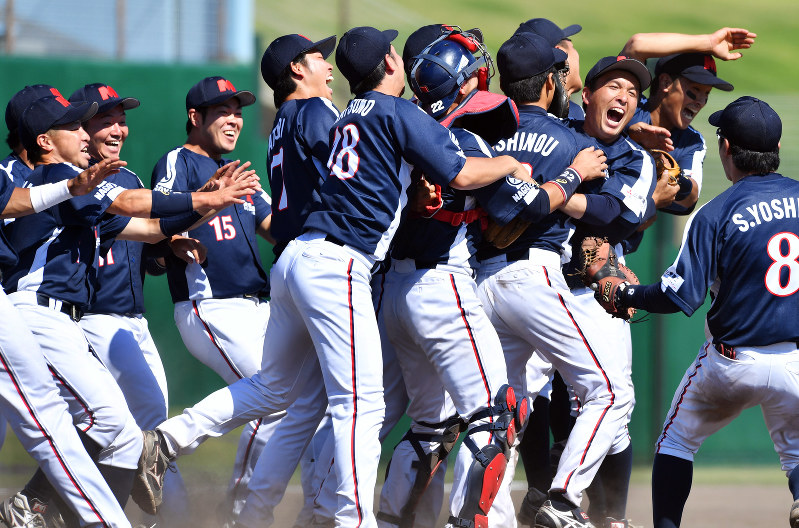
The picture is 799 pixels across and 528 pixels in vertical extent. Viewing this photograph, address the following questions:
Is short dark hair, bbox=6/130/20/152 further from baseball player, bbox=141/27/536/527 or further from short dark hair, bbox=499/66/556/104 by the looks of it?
short dark hair, bbox=499/66/556/104

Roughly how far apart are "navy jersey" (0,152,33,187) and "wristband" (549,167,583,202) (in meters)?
2.36

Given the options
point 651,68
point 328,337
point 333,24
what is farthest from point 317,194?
point 333,24

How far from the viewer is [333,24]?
15930 millimetres

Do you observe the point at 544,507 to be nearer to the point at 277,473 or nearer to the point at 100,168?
the point at 277,473

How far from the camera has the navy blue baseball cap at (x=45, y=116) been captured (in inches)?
177

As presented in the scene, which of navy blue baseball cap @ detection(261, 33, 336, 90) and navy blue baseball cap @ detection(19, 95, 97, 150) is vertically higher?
navy blue baseball cap @ detection(261, 33, 336, 90)

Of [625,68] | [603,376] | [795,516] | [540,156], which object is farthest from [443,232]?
[795,516]

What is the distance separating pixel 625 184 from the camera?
4.83 m

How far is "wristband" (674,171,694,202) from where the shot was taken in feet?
17.7

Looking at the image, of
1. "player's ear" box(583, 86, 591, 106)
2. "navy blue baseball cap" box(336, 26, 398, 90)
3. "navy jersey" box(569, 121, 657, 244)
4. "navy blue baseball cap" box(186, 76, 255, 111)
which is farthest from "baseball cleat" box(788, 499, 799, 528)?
"navy blue baseball cap" box(186, 76, 255, 111)

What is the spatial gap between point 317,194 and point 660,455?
6.14 ft

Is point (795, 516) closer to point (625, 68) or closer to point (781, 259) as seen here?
point (781, 259)

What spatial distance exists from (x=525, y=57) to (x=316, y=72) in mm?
1033

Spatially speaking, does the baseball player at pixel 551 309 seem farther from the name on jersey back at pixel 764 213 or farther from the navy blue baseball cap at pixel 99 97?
the navy blue baseball cap at pixel 99 97
